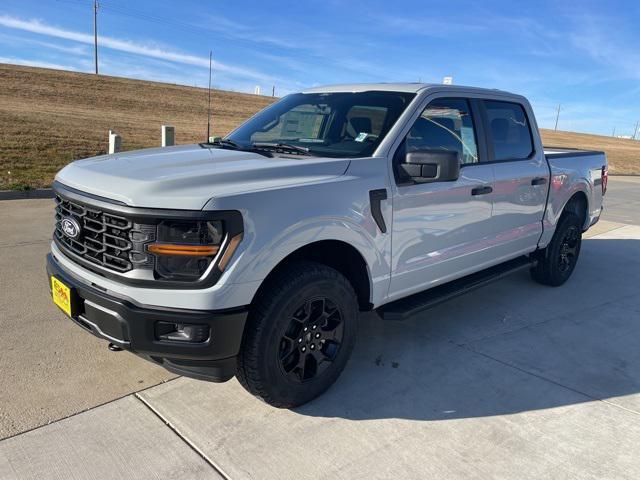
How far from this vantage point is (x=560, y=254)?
561 cm

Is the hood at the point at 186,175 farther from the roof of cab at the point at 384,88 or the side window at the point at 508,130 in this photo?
the side window at the point at 508,130

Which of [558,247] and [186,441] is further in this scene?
[558,247]

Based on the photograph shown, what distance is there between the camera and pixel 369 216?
3.18m

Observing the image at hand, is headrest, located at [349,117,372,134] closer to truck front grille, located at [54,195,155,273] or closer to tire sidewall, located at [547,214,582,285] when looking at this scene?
truck front grille, located at [54,195,155,273]

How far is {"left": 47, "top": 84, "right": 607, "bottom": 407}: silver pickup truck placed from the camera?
254 cm

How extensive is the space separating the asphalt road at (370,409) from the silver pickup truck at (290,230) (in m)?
0.34

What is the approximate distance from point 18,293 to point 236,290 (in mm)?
2935

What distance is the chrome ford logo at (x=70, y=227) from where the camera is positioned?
2.88 meters

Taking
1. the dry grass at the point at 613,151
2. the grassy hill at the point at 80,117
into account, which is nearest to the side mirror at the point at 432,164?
the grassy hill at the point at 80,117

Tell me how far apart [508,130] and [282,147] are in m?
2.26

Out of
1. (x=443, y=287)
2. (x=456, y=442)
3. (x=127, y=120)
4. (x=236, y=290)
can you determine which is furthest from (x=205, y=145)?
(x=127, y=120)

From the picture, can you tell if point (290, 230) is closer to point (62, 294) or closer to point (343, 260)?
point (343, 260)

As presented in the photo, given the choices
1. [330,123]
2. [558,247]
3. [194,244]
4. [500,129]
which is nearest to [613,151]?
[558,247]

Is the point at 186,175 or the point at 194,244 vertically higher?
the point at 186,175
